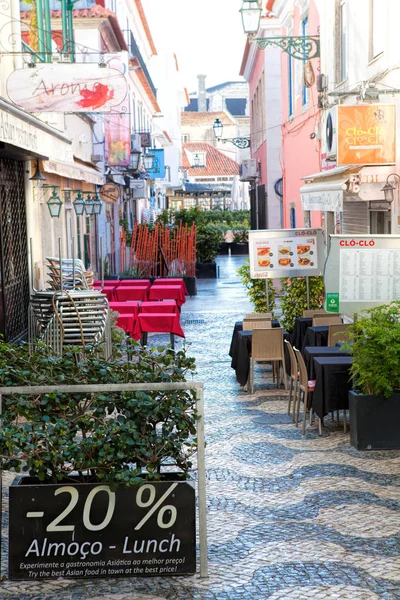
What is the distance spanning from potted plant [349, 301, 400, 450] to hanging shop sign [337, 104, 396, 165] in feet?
14.1

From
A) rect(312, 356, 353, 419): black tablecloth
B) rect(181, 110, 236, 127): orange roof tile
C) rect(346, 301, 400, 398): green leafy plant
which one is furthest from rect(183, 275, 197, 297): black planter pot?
rect(181, 110, 236, 127): orange roof tile

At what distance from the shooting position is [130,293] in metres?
18.1

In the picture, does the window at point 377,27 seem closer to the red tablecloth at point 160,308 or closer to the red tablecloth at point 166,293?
the red tablecloth at point 160,308

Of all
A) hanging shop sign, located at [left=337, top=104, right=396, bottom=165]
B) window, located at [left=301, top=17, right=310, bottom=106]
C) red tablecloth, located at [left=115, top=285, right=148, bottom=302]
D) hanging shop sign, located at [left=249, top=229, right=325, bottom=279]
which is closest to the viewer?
hanging shop sign, located at [left=337, top=104, right=396, bottom=165]

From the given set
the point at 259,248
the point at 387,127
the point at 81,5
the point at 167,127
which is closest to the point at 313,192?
the point at 259,248

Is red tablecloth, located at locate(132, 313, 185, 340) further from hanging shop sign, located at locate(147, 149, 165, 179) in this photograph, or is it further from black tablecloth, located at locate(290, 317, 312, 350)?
hanging shop sign, located at locate(147, 149, 165, 179)

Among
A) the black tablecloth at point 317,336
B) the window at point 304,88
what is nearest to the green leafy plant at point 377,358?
the black tablecloth at point 317,336

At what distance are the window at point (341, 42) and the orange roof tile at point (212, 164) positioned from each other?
194ft

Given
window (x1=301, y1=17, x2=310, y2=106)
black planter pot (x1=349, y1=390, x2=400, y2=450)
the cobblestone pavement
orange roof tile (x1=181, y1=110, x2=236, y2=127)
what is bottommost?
the cobblestone pavement

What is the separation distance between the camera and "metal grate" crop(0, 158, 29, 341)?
1326 centimetres

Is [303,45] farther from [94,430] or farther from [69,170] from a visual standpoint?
[94,430]

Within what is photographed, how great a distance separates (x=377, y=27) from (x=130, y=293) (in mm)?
7268

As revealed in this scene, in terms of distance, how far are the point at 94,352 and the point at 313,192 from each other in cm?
957

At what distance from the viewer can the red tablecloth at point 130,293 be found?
709 inches
